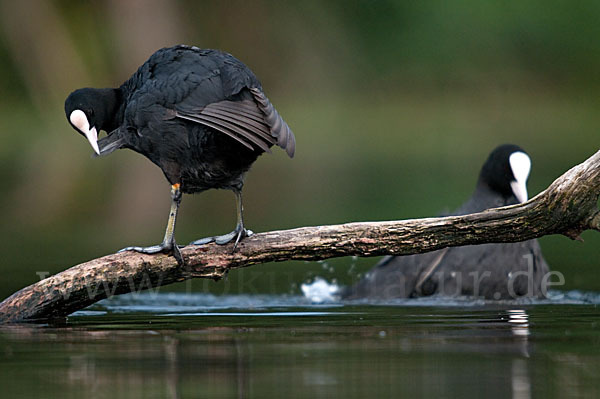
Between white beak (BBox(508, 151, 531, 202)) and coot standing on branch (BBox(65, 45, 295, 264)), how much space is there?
2373 mm

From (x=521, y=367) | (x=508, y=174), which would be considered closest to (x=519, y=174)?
(x=508, y=174)

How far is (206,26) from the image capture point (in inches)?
1161

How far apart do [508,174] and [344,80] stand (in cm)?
2135

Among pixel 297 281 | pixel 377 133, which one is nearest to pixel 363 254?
pixel 297 281

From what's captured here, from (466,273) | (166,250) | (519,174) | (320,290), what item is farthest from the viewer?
(519,174)

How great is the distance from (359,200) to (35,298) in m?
7.21

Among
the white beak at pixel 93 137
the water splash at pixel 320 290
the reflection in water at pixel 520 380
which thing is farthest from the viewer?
the water splash at pixel 320 290

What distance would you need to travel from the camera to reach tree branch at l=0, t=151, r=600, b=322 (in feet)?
15.4

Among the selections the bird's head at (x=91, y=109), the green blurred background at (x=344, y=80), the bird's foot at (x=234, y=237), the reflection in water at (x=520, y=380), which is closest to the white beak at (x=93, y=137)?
the bird's head at (x=91, y=109)

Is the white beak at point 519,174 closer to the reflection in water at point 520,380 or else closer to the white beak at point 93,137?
the white beak at point 93,137

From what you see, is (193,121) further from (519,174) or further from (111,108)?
(519,174)

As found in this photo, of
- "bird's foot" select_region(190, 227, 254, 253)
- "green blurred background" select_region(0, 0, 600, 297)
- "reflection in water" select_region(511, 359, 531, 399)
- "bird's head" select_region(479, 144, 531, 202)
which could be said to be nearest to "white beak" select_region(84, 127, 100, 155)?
"bird's foot" select_region(190, 227, 254, 253)

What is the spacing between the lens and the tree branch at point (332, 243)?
470 cm

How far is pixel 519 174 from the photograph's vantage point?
7.10 metres
